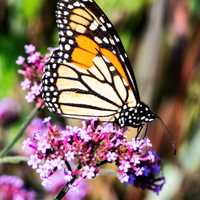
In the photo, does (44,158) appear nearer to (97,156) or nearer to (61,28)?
(97,156)

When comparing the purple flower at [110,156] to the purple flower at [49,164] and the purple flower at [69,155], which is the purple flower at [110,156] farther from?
the purple flower at [49,164]

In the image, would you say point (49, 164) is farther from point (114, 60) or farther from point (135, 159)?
point (114, 60)

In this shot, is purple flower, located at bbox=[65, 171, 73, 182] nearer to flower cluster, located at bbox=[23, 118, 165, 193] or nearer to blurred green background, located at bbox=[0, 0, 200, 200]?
flower cluster, located at bbox=[23, 118, 165, 193]

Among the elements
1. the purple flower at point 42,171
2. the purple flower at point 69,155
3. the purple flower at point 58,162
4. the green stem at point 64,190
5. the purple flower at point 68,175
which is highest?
the purple flower at point 69,155

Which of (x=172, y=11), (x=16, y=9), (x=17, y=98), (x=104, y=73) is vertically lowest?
(x=17, y=98)

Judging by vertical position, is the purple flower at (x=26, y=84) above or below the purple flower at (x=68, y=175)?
above

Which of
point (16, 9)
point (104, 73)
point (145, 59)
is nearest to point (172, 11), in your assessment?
point (145, 59)

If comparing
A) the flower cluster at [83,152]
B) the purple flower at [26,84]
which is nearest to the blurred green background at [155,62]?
the purple flower at [26,84]
